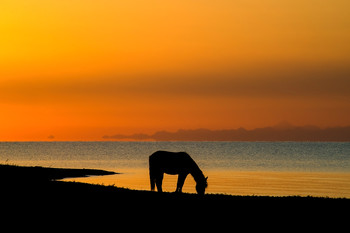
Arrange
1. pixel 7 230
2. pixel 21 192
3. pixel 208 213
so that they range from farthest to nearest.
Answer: pixel 21 192 → pixel 208 213 → pixel 7 230

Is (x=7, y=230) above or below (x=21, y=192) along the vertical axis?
below

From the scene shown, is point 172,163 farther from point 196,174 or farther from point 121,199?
point 121,199

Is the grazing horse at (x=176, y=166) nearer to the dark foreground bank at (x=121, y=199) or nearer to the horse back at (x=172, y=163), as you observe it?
the horse back at (x=172, y=163)

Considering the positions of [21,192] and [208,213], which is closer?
[208,213]

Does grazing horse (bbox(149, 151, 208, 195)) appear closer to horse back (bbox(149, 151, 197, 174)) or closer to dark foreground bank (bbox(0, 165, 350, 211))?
horse back (bbox(149, 151, 197, 174))

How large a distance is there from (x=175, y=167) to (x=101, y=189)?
6.08 meters

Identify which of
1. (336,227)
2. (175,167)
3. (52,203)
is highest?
(175,167)

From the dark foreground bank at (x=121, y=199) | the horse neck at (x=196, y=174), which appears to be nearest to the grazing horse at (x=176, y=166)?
the horse neck at (x=196, y=174)

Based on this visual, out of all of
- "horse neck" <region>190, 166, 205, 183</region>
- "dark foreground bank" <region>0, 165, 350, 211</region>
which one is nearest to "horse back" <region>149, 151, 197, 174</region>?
"horse neck" <region>190, 166, 205, 183</region>

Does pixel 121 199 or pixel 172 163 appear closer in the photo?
pixel 121 199

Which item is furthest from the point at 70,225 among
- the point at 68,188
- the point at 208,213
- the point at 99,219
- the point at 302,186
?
the point at 302,186

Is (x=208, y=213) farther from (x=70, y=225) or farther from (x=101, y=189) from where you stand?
(x=101, y=189)

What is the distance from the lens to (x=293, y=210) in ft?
76.1

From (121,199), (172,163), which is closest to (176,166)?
(172,163)
